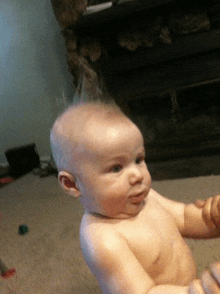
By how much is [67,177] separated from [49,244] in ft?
2.30

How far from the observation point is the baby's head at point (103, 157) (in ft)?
1.88

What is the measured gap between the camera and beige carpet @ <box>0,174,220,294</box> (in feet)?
3.31

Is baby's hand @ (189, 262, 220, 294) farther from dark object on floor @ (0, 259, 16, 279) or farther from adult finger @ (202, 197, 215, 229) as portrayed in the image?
dark object on floor @ (0, 259, 16, 279)

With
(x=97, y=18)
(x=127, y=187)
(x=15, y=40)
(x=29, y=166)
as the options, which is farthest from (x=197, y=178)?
(x=15, y=40)

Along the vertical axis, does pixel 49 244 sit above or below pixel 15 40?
below

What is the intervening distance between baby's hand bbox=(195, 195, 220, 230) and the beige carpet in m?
0.32

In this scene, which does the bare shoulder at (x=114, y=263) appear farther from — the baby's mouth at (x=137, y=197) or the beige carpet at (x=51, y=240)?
the beige carpet at (x=51, y=240)

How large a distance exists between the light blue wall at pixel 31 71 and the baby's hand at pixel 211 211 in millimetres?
1345

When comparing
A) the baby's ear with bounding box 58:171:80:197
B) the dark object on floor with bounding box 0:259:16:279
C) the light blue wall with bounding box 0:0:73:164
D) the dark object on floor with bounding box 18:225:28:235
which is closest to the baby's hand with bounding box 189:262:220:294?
the baby's ear with bounding box 58:171:80:197

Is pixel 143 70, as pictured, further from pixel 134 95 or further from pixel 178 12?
pixel 178 12

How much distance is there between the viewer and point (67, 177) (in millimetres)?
621

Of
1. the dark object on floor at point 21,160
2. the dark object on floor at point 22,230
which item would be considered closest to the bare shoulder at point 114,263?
the dark object on floor at point 22,230

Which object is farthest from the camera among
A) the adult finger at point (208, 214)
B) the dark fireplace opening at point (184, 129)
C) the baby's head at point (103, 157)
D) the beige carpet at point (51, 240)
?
the dark fireplace opening at point (184, 129)

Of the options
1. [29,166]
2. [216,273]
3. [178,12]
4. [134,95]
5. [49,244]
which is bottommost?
[29,166]
